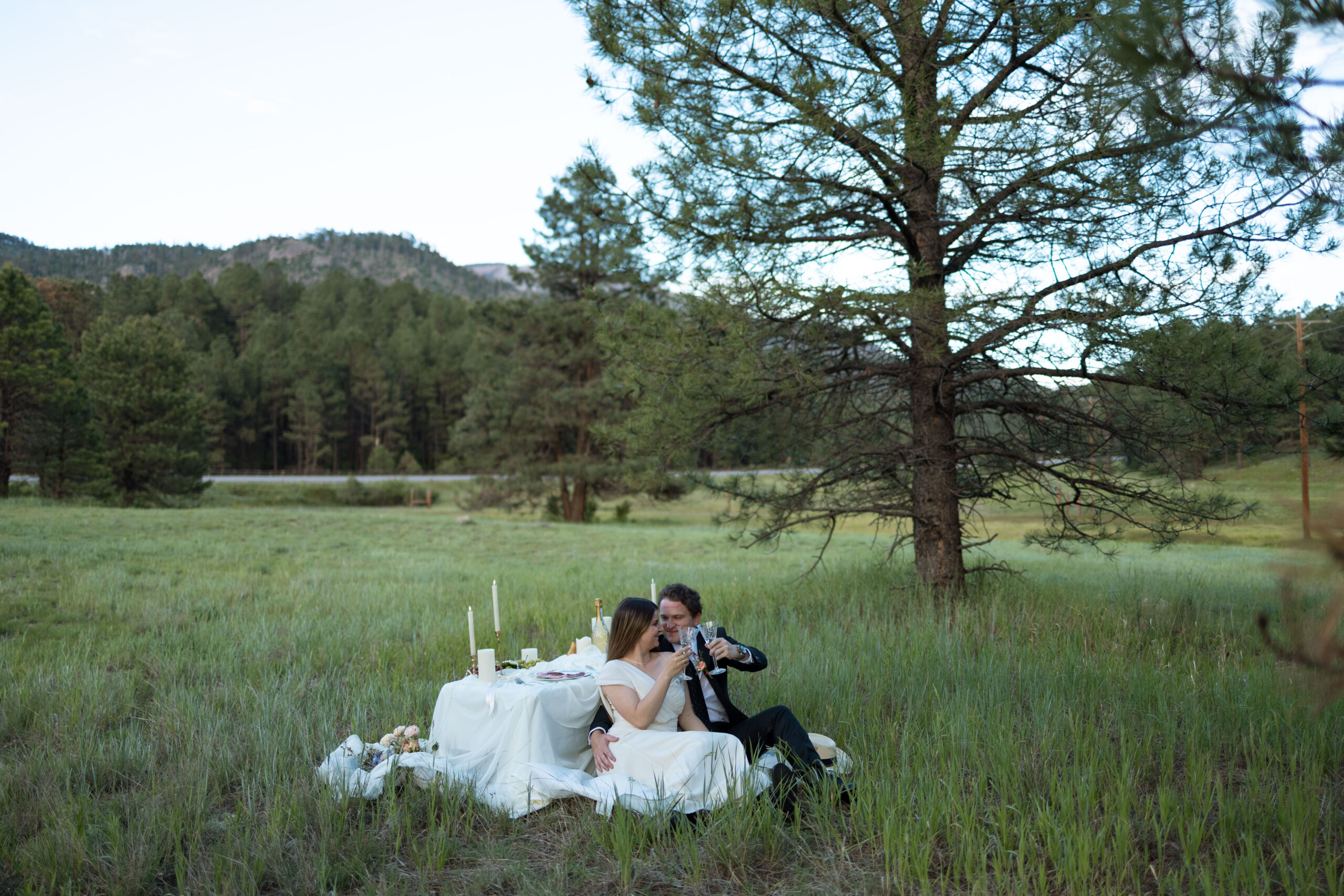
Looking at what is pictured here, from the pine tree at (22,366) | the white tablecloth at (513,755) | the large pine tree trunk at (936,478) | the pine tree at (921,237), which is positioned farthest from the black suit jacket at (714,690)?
the pine tree at (22,366)

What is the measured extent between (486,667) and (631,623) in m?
0.96

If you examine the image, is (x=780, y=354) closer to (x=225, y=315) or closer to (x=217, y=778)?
(x=217, y=778)

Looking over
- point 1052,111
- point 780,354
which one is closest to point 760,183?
point 780,354

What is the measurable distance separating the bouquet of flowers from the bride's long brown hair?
1284 millimetres

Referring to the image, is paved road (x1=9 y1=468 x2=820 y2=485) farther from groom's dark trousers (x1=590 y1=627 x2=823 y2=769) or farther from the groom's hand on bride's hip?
the groom's hand on bride's hip

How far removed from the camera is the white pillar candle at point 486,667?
15.0ft

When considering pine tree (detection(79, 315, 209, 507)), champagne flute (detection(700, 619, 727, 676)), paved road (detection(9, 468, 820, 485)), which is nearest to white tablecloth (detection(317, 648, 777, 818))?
champagne flute (detection(700, 619, 727, 676))

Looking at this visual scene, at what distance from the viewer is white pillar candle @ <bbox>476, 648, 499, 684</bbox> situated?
457 centimetres

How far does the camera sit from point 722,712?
15.3ft

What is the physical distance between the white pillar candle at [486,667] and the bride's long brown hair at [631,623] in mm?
741

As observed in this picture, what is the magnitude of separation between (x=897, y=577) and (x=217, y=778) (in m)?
7.70

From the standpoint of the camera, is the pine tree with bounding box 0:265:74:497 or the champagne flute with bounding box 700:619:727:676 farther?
the pine tree with bounding box 0:265:74:497

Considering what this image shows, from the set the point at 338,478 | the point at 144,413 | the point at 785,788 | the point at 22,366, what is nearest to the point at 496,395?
the point at 22,366

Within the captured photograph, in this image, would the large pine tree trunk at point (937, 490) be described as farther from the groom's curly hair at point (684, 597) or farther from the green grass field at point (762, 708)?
the groom's curly hair at point (684, 597)
